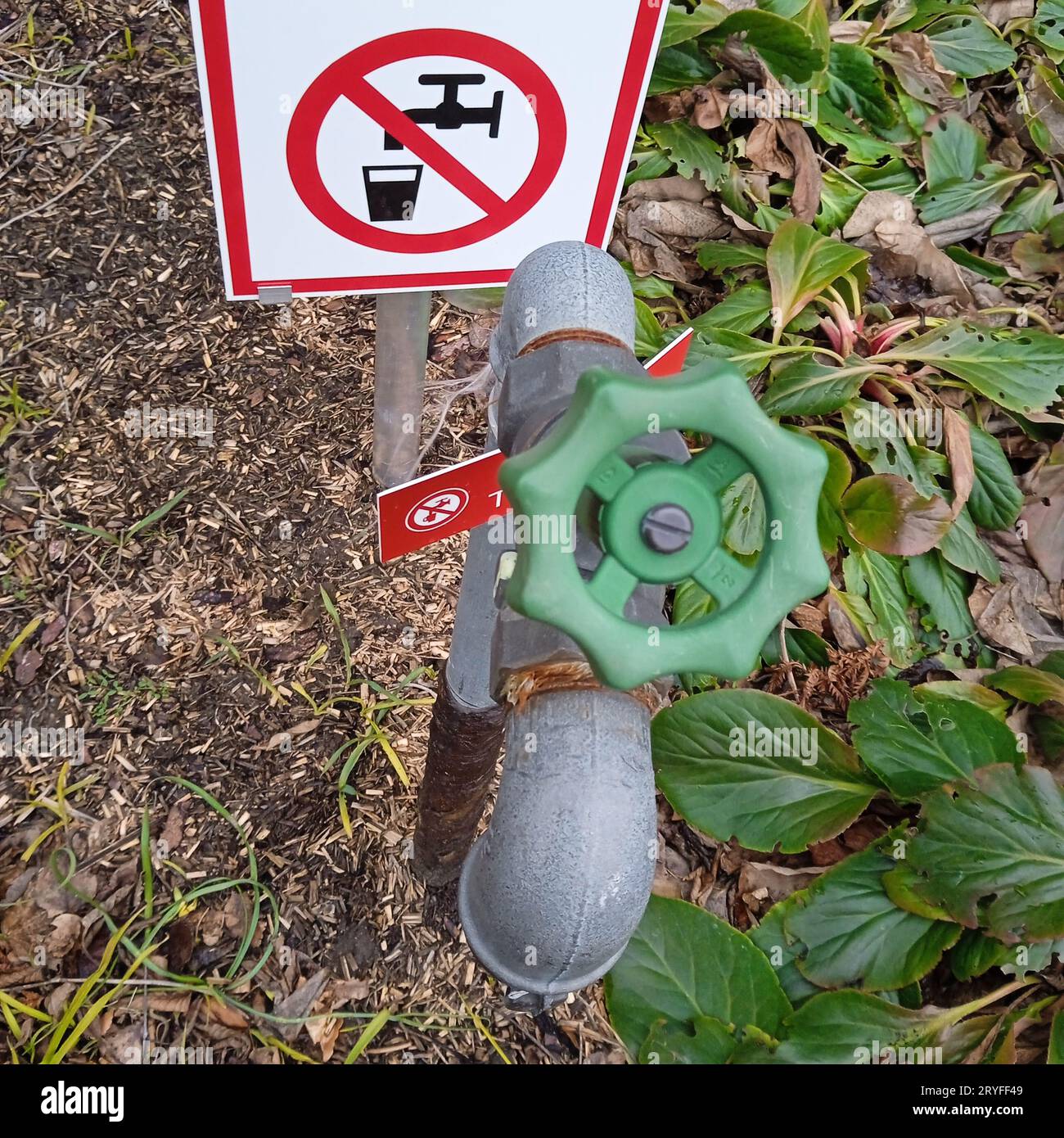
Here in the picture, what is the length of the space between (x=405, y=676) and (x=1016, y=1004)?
1100mm

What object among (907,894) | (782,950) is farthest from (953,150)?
(782,950)

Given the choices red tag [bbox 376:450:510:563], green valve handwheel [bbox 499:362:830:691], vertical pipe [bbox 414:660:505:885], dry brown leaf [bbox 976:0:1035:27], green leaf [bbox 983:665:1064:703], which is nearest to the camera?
green valve handwheel [bbox 499:362:830:691]

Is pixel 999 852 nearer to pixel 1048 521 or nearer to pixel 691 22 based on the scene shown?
pixel 1048 521

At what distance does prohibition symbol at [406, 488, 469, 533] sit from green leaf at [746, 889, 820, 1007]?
938 millimetres

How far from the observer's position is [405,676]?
1.61m

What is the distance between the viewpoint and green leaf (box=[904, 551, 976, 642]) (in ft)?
5.74

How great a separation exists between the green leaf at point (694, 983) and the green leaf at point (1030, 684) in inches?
25.8

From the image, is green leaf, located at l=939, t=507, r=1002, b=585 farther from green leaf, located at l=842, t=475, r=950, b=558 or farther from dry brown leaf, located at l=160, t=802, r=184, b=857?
dry brown leaf, located at l=160, t=802, r=184, b=857

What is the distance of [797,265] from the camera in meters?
1.89

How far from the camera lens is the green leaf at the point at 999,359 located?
1875 millimetres

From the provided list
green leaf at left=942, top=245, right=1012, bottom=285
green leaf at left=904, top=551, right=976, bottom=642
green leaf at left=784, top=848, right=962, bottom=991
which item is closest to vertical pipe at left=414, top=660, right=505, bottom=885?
green leaf at left=784, top=848, right=962, bottom=991

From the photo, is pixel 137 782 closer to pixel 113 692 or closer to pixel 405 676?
pixel 113 692

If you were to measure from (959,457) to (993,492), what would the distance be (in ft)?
0.32

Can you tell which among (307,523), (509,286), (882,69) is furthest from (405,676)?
(882,69)
